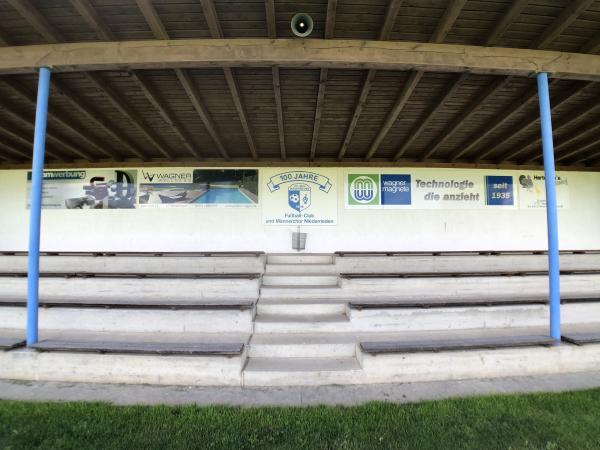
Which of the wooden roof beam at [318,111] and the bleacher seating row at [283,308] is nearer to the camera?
the bleacher seating row at [283,308]

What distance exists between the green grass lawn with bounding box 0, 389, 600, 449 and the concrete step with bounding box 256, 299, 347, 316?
170cm

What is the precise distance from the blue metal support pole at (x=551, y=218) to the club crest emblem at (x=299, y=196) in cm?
509

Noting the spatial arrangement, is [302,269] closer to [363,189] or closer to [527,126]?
[363,189]

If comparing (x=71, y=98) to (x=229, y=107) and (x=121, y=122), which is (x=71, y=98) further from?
(x=229, y=107)

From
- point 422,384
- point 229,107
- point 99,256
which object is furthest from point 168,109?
point 422,384

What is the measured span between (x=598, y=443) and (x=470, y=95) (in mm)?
5058

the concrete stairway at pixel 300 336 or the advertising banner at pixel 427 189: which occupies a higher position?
the advertising banner at pixel 427 189

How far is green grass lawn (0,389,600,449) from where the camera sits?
100 inches

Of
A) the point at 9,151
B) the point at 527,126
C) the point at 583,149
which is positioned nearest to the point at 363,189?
the point at 527,126

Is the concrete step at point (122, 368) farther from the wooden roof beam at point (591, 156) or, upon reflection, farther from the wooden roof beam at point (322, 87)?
the wooden roof beam at point (591, 156)

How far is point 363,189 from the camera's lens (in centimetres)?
840

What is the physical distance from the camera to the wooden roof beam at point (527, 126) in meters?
5.32

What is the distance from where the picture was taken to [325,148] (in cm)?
779

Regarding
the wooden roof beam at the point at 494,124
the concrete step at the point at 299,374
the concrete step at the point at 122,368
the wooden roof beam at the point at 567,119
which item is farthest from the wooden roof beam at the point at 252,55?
the concrete step at the point at 299,374
